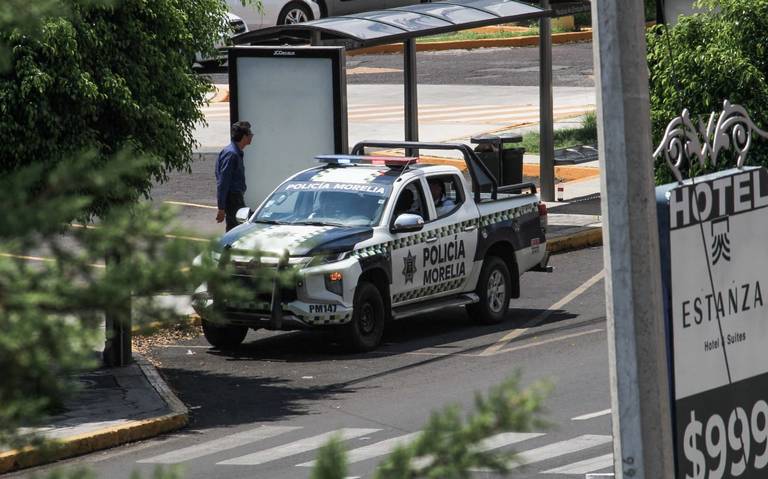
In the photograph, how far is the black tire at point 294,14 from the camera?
34.4 metres

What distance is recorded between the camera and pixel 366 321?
14734mm

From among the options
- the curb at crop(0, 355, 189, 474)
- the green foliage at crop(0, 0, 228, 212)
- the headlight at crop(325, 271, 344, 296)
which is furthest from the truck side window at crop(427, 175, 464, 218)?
the curb at crop(0, 355, 189, 474)

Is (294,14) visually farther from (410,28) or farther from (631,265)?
(631,265)

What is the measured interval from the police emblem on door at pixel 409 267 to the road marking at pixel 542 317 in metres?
1.10

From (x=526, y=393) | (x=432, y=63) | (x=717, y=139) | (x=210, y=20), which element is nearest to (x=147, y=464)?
(x=210, y=20)

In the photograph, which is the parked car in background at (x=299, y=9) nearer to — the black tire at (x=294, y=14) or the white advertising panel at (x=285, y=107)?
the black tire at (x=294, y=14)

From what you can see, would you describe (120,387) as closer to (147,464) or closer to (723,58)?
(147,464)

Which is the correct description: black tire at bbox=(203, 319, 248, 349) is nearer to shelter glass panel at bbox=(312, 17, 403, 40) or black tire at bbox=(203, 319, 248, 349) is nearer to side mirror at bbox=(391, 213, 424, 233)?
side mirror at bbox=(391, 213, 424, 233)

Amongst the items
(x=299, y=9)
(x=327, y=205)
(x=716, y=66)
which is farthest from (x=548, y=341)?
(x=299, y=9)

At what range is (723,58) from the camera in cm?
1392

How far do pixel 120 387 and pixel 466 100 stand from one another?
905 inches

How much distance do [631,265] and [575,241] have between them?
14901 mm

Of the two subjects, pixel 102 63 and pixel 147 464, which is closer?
pixel 147 464

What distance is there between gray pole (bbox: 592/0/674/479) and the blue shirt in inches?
418
